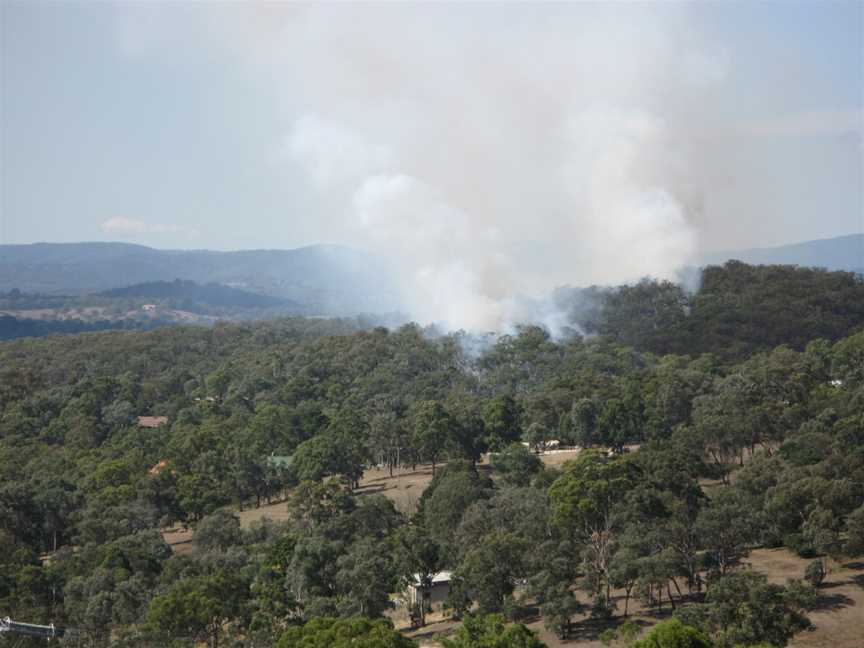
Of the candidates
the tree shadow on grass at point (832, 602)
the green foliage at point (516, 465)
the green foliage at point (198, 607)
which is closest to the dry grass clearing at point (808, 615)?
the tree shadow on grass at point (832, 602)

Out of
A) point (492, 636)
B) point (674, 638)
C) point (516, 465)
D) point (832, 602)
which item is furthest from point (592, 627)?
point (516, 465)

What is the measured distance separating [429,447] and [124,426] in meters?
23.3

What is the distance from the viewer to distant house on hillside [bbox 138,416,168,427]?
64.2 metres

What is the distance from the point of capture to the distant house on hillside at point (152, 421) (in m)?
64.2

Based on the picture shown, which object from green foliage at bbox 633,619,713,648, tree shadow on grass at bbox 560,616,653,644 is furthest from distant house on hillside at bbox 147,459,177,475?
green foliage at bbox 633,619,713,648

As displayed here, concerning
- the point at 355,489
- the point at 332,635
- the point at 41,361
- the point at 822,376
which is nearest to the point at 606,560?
the point at 332,635

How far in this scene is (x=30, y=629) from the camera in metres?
27.2

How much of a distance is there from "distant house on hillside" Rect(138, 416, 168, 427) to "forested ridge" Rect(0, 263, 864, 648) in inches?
29.2

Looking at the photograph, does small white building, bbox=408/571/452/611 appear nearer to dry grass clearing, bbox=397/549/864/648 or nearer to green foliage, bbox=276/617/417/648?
dry grass clearing, bbox=397/549/864/648

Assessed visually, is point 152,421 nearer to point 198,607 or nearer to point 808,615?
point 198,607

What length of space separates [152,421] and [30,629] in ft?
130

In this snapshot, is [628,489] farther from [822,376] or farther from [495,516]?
[822,376]

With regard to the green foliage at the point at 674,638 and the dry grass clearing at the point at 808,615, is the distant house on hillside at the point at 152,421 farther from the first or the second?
the green foliage at the point at 674,638

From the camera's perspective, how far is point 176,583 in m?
28.2
